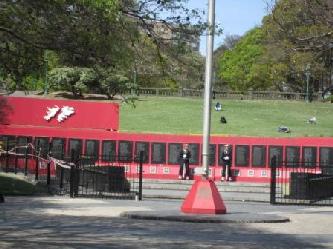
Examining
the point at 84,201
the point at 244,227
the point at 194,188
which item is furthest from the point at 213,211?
the point at 84,201

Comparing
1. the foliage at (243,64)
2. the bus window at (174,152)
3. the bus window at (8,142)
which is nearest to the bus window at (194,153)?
the bus window at (174,152)

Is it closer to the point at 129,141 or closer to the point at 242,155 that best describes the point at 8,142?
the point at 129,141

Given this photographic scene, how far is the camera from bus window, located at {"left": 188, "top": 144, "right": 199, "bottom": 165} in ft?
121

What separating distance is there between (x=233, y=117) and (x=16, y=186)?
3443 cm

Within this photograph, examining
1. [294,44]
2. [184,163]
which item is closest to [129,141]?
[184,163]

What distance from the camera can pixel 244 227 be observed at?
52.3 feet

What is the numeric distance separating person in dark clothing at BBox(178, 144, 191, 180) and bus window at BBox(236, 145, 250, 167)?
268cm

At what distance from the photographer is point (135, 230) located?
14648 mm

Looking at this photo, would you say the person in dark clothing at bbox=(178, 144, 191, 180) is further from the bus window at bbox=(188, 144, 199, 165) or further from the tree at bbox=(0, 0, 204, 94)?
the tree at bbox=(0, 0, 204, 94)

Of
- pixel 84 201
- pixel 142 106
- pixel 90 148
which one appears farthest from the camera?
pixel 142 106

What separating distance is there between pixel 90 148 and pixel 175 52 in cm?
2694

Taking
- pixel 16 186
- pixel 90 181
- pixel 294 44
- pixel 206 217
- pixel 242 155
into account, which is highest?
pixel 294 44

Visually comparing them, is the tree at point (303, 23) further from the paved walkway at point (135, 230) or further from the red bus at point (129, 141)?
the paved walkway at point (135, 230)

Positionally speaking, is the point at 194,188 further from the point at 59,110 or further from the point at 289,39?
the point at 59,110
